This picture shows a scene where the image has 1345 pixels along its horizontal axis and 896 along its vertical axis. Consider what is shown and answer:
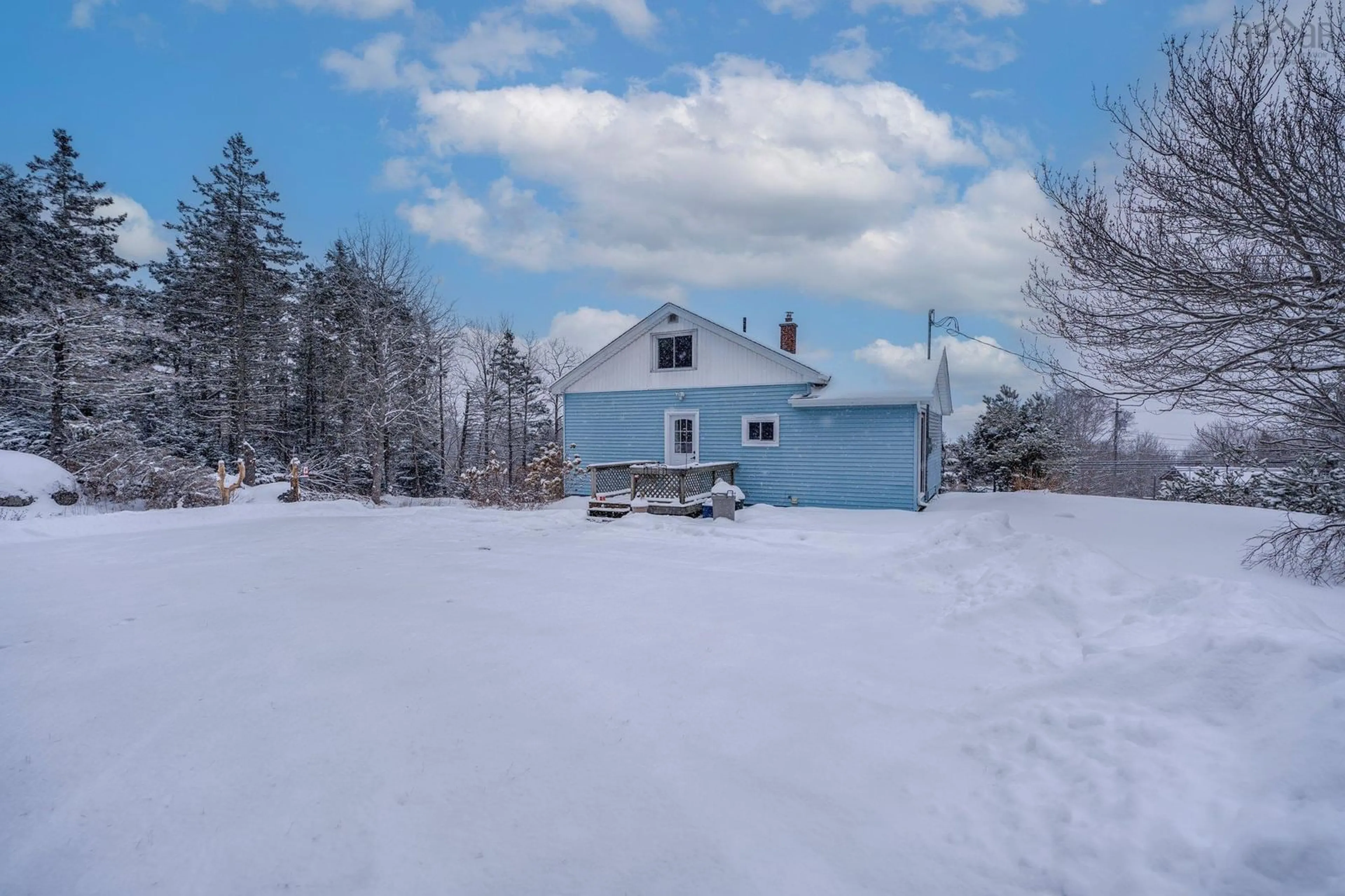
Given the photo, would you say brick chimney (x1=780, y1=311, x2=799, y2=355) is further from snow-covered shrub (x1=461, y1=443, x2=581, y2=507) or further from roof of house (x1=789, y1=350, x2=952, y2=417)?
snow-covered shrub (x1=461, y1=443, x2=581, y2=507)

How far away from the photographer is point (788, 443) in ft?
46.7

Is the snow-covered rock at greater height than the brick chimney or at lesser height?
lesser

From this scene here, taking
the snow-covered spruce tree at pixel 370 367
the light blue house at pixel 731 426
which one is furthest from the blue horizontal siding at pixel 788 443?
the snow-covered spruce tree at pixel 370 367

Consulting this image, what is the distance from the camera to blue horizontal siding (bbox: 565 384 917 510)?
13281mm

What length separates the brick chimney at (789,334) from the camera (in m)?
16.0

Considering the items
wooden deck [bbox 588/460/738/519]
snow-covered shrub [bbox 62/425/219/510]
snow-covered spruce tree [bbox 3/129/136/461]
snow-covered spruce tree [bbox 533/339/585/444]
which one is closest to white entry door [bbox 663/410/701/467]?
wooden deck [bbox 588/460/738/519]

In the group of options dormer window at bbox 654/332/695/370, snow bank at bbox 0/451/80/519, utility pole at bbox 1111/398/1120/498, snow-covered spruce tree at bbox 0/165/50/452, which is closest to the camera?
snow bank at bbox 0/451/80/519

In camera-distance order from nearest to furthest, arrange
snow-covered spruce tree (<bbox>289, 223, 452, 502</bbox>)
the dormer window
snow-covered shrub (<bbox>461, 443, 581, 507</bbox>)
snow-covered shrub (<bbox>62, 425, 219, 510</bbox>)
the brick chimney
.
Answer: snow-covered shrub (<bbox>62, 425, 219, 510</bbox>) → the dormer window → snow-covered shrub (<bbox>461, 443, 581, 507</bbox>) → the brick chimney → snow-covered spruce tree (<bbox>289, 223, 452, 502</bbox>)

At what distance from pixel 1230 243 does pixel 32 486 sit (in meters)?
20.9

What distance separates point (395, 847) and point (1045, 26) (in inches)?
442

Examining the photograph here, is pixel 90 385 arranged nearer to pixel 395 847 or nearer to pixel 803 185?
pixel 803 185

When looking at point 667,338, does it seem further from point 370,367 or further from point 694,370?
point 370,367

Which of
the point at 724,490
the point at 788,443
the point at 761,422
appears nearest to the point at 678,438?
the point at 761,422

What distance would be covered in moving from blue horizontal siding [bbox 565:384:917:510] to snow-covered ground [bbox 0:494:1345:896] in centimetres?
721
